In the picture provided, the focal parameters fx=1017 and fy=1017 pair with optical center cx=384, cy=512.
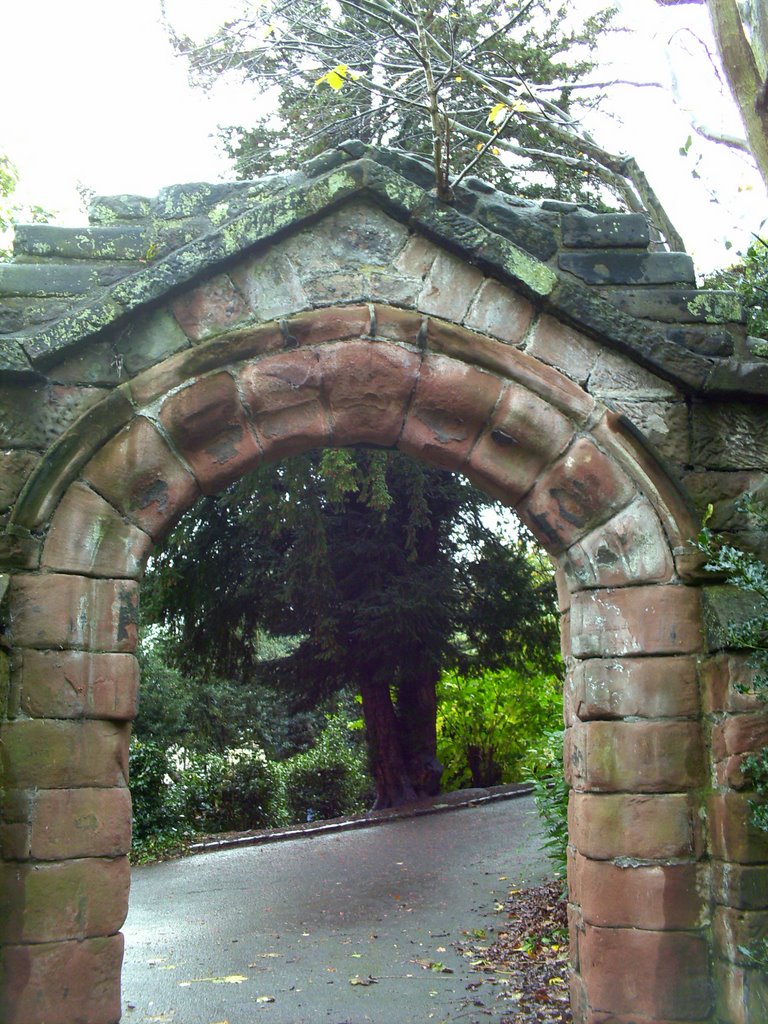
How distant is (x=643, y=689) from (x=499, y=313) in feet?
5.24

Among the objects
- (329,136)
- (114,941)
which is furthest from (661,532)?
(329,136)

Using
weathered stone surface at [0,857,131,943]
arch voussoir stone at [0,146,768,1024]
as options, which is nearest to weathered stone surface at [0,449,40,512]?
arch voussoir stone at [0,146,768,1024]

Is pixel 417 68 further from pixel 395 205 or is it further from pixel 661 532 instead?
pixel 661 532

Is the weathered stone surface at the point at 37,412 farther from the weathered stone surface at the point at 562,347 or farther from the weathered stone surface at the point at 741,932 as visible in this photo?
the weathered stone surface at the point at 741,932

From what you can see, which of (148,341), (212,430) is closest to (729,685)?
(212,430)

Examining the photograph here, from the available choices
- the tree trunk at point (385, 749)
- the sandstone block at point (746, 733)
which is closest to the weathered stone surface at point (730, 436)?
the sandstone block at point (746, 733)

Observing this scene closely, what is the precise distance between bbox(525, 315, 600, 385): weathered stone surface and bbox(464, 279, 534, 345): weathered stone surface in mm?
60

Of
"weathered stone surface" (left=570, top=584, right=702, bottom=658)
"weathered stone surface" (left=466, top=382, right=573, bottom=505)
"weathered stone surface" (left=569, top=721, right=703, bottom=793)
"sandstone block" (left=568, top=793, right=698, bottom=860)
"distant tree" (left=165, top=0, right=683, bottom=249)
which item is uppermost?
"distant tree" (left=165, top=0, right=683, bottom=249)

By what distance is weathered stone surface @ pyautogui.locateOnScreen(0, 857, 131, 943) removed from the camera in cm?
350

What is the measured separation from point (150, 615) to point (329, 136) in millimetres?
5538

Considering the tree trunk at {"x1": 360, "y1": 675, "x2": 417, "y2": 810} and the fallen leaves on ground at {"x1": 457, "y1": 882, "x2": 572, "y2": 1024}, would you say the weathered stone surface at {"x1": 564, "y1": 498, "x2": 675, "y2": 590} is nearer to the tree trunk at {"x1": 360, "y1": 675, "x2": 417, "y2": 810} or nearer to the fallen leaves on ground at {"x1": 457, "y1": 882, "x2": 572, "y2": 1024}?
the fallen leaves on ground at {"x1": 457, "y1": 882, "x2": 572, "y2": 1024}

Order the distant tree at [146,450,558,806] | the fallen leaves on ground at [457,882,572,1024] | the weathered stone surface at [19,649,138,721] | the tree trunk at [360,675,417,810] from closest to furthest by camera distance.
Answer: the weathered stone surface at [19,649,138,721]
the fallen leaves on ground at [457,882,572,1024]
the distant tree at [146,450,558,806]
the tree trunk at [360,675,417,810]

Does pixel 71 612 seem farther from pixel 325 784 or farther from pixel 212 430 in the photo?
pixel 325 784

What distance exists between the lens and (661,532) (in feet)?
13.1
